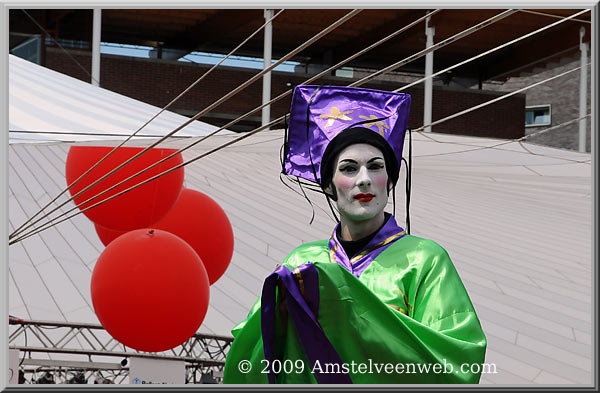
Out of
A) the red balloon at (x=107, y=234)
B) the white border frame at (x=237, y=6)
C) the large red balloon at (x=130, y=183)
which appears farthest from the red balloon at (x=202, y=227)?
the white border frame at (x=237, y=6)

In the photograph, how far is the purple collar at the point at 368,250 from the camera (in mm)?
2014

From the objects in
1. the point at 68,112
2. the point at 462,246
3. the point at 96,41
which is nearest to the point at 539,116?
the point at 96,41

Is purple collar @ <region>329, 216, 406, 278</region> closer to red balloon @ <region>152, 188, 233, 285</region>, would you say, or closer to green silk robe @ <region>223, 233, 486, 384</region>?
green silk robe @ <region>223, 233, 486, 384</region>

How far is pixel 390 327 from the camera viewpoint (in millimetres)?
1726

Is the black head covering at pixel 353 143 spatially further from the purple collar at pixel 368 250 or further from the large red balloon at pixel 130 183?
the large red balloon at pixel 130 183

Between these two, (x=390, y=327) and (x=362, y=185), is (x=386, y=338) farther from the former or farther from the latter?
(x=362, y=185)

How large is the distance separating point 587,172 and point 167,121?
2225 millimetres

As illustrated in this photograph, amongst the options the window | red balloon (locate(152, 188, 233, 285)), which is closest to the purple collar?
red balloon (locate(152, 188, 233, 285))

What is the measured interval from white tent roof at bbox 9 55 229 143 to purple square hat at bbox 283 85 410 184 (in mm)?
2284

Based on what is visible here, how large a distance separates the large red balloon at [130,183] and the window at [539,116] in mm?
15056

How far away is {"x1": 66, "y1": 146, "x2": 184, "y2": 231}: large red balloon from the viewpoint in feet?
13.9

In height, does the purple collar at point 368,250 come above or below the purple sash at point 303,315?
above

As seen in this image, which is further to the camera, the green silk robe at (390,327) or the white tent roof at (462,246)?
the white tent roof at (462,246)

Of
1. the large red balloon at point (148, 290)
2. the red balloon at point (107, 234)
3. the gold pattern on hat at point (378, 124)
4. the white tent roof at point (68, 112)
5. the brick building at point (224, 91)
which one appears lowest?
the large red balloon at point (148, 290)
